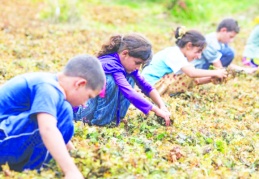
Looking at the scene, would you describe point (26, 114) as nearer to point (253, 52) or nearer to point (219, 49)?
point (219, 49)

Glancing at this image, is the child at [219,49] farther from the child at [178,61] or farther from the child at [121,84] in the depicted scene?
the child at [121,84]

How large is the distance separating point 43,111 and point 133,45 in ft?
7.06

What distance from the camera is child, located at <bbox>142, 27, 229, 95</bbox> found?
24.7 feet

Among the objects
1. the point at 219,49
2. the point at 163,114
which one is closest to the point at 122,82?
the point at 163,114

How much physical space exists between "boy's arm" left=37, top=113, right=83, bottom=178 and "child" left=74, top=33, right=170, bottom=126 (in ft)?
6.24

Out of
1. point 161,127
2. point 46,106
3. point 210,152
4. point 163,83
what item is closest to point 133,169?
point 46,106

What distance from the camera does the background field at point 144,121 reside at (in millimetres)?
4059

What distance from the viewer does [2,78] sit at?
7320 mm

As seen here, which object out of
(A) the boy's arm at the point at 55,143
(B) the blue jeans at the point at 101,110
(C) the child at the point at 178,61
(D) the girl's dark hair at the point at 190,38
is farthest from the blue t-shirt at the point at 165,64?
(A) the boy's arm at the point at 55,143

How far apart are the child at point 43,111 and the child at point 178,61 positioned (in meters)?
3.91

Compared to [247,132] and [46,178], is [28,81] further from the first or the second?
[247,132]

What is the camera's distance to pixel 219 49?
31.1 feet

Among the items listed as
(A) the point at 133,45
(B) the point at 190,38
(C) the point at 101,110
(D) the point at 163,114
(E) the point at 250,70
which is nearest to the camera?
(A) the point at 133,45

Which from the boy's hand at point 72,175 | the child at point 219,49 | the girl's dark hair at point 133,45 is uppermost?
the girl's dark hair at point 133,45
